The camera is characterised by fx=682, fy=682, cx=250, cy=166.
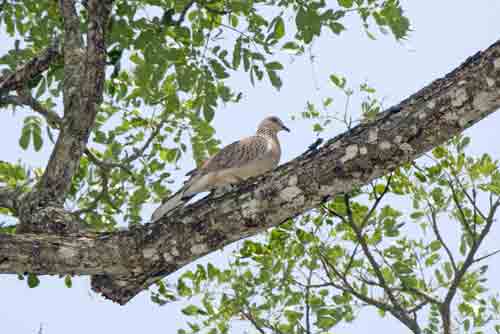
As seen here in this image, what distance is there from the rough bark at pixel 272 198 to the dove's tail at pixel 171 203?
0.84 meters

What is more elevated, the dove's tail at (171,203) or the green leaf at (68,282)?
the dove's tail at (171,203)

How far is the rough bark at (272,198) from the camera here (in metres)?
3.18

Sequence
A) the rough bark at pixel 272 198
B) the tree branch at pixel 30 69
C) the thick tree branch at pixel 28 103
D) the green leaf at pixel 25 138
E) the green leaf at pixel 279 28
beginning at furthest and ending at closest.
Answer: the green leaf at pixel 25 138 < the green leaf at pixel 279 28 < the thick tree branch at pixel 28 103 < the tree branch at pixel 30 69 < the rough bark at pixel 272 198

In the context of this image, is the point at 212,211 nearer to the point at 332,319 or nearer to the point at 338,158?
the point at 338,158

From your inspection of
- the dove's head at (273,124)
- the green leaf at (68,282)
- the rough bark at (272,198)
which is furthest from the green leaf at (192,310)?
the dove's head at (273,124)

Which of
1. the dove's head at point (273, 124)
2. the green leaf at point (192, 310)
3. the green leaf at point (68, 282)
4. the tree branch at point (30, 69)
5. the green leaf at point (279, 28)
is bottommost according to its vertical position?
the green leaf at point (192, 310)

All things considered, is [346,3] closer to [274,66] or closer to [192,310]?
[274,66]

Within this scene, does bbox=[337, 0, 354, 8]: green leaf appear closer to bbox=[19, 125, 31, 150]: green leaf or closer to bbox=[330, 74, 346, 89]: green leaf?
bbox=[330, 74, 346, 89]: green leaf

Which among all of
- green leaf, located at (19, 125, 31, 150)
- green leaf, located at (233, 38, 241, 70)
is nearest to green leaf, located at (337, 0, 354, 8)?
green leaf, located at (233, 38, 241, 70)

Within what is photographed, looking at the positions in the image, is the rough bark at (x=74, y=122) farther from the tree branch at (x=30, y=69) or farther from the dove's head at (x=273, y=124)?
the dove's head at (x=273, y=124)

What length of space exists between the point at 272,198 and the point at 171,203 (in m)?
1.44

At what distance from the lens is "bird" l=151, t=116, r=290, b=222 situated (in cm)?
523

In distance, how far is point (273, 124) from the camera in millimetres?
7617

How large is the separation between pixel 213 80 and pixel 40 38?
1.48 meters
